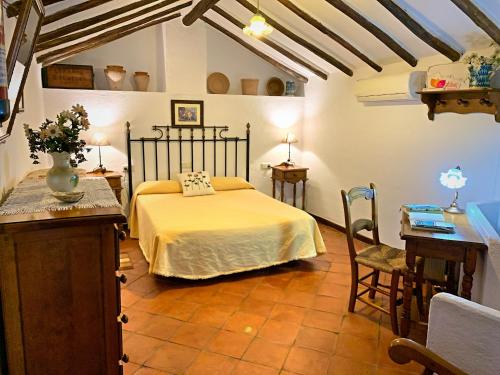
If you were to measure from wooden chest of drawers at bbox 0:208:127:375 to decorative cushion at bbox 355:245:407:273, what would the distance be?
6.12 ft

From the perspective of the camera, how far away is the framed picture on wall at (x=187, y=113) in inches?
208

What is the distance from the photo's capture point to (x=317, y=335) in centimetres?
277

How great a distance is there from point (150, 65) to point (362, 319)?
4210 millimetres

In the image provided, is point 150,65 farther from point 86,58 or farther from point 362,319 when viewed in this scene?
point 362,319

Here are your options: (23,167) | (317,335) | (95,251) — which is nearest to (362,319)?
(317,335)

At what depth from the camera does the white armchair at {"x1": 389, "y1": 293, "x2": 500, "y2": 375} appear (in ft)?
4.31

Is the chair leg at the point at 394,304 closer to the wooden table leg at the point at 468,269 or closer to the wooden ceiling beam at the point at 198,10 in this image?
the wooden table leg at the point at 468,269

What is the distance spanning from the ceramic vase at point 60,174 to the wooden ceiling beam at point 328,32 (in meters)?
2.74

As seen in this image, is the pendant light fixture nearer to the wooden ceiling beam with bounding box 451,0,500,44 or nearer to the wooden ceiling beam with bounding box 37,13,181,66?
the wooden ceiling beam with bounding box 451,0,500,44

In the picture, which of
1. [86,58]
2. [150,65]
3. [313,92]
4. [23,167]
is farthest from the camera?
[313,92]

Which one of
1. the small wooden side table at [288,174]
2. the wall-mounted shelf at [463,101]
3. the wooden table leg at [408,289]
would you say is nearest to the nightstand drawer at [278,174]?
the small wooden side table at [288,174]

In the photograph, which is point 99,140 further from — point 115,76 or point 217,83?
point 217,83

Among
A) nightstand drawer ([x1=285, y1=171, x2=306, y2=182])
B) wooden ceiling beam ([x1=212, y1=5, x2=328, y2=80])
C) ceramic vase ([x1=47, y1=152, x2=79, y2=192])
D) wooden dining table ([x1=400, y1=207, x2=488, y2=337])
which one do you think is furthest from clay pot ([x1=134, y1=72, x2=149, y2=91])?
wooden dining table ([x1=400, y1=207, x2=488, y2=337])

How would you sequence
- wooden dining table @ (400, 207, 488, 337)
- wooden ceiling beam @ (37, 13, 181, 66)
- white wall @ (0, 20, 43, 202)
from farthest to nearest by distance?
wooden ceiling beam @ (37, 13, 181, 66) < wooden dining table @ (400, 207, 488, 337) < white wall @ (0, 20, 43, 202)
